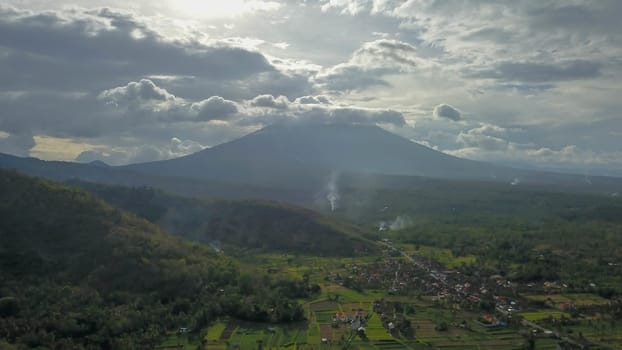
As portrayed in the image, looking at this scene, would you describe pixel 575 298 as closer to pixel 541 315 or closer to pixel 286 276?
pixel 541 315

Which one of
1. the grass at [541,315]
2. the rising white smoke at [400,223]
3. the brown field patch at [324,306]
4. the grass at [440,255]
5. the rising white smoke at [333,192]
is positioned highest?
the rising white smoke at [333,192]

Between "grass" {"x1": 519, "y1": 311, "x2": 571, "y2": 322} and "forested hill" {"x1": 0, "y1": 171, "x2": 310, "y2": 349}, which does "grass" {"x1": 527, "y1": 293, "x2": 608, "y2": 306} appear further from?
"forested hill" {"x1": 0, "y1": 171, "x2": 310, "y2": 349}

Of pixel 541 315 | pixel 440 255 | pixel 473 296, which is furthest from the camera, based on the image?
pixel 440 255

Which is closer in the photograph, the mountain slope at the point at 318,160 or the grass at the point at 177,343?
the grass at the point at 177,343

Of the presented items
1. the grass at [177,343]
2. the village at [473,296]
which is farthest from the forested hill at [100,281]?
the village at [473,296]

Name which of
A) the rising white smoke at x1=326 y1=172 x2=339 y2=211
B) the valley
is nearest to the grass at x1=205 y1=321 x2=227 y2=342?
the valley

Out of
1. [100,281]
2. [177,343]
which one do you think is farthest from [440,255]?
[100,281]

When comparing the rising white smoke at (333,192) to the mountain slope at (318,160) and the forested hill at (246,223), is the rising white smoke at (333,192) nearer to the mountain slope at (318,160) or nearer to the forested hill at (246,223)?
the mountain slope at (318,160)

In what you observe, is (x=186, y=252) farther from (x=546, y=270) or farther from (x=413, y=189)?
(x=413, y=189)
